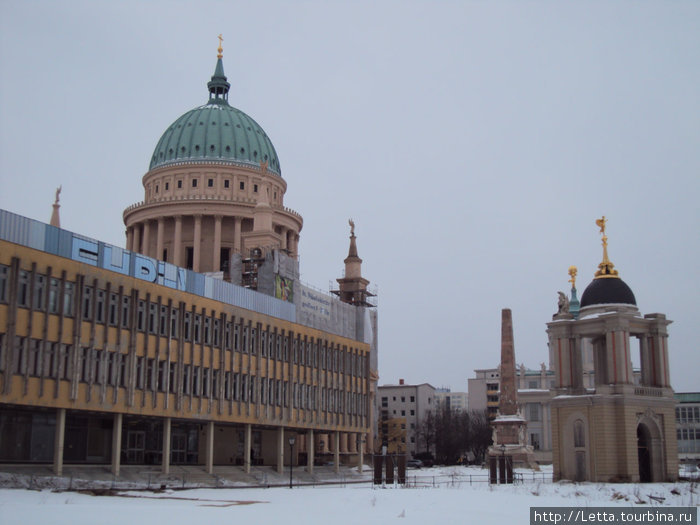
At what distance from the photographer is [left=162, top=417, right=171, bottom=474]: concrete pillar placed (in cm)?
6412

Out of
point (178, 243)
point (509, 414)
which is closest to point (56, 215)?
point (178, 243)

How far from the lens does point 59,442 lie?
54.9 meters

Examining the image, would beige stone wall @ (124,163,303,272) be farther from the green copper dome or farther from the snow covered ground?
the snow covered ground

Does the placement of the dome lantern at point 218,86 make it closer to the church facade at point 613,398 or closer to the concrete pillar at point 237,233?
the concrete pillar at point 237,233

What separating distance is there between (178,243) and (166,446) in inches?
2064

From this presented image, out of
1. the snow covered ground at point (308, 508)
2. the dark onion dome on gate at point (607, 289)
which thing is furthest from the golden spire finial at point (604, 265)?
the snow covered ground at point (308, 508)

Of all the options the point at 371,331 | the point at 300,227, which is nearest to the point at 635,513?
the point at 371,331

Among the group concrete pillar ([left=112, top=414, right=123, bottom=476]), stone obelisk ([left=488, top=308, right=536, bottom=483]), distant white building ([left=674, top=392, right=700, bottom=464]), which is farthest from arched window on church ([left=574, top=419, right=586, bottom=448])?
distant white building ([left=674, top=392, right=700, bottom=464])

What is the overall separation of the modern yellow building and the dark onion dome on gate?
1159 inches

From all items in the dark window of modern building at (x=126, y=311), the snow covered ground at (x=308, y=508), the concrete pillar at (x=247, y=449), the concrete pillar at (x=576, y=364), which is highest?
the dark window of modern building at (x=126, y=311)

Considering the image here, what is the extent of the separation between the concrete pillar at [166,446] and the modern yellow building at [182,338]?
9.4 inches

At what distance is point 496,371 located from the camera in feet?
650

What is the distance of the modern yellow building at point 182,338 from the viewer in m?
55.0

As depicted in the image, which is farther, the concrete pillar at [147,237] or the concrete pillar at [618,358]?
the concrete pillar at [147,237]
